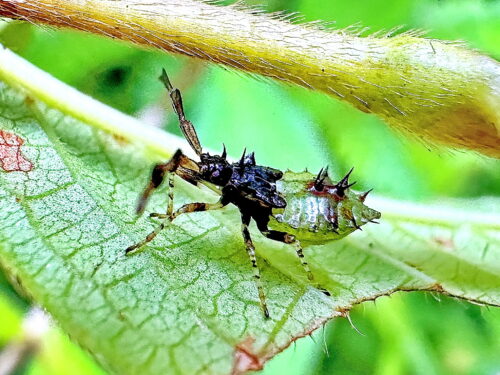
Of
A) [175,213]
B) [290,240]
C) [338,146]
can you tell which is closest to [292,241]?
[290,240]

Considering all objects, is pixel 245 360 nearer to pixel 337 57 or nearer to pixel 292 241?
pixel 292 241

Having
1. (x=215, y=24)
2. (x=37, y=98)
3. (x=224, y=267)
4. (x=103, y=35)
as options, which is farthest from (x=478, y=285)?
(x=37, y=98)

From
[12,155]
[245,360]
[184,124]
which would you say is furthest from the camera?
[184,124]

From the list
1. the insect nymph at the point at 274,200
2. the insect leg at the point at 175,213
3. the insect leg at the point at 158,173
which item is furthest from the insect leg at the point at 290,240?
the insect leg at the point at 158,173

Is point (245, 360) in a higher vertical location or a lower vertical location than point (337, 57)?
lower

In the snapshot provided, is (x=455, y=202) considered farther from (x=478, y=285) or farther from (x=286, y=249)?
(x=286, y=249)

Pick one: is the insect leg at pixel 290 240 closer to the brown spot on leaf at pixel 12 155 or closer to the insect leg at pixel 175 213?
the insect leg at pixel 175 213
